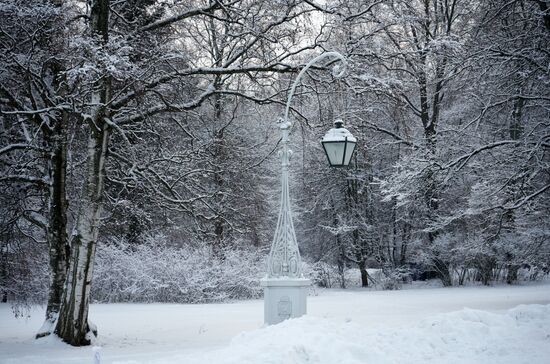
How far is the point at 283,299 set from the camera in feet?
27.7

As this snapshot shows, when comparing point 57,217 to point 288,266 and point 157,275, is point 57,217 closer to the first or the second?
point 288,266

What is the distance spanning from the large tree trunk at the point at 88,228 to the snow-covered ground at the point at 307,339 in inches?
12.4

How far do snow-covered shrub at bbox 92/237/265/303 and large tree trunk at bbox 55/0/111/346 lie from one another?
8.29 meters

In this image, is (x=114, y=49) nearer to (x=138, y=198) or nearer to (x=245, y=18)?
(x=245, y=18)

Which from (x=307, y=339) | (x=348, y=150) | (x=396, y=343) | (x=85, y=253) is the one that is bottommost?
(x=396, y=343)

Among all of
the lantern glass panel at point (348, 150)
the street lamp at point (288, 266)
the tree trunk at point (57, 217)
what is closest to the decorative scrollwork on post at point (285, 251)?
the street lamp at point (288, 266)

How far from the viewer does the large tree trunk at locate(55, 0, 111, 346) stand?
9281mm

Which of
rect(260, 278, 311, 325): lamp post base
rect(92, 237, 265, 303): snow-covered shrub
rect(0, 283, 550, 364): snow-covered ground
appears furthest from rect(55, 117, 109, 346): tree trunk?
rect(92, 237, 265, 303): snow-covered shrub

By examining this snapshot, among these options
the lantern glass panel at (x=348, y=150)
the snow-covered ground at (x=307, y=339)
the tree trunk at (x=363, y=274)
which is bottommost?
the snow-covered ground at (x=307, y=339)

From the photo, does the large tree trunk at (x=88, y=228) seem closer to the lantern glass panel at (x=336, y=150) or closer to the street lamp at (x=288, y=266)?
the street lamp at (x=288, y=266)

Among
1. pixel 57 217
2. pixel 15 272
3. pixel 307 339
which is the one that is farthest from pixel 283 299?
pixel 15 272

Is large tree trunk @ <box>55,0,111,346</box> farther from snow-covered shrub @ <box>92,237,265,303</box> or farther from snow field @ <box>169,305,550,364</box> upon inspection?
snow-covered shrub @ <box>92,237,265,303</box>

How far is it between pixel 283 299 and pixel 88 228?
12.0 ft

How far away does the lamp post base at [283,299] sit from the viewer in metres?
8.28
